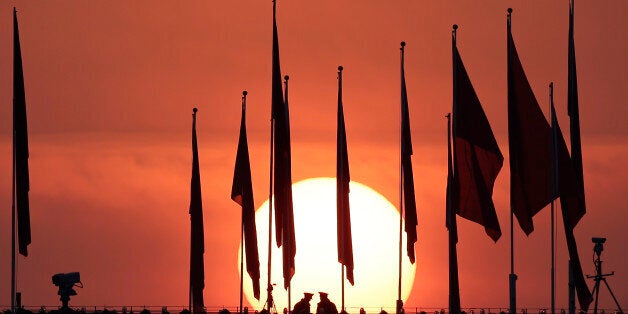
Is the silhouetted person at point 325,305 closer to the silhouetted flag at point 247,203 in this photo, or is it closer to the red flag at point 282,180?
the red flag at point 282,180

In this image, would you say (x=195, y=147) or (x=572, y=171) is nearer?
(x=572, y=171)

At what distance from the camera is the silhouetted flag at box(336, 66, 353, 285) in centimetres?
8400

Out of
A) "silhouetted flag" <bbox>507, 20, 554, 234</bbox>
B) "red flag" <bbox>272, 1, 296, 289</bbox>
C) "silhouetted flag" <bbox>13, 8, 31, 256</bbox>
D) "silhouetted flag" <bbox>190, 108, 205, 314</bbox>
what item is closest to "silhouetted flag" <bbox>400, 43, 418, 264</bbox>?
"red flag" <bbox>272, 1, 296, 289</bbox>

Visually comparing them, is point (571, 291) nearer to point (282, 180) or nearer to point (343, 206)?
point (343, 206)

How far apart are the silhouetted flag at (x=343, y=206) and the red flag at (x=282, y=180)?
2.08 m

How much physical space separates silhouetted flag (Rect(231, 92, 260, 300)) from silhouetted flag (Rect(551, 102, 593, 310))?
1394 cm

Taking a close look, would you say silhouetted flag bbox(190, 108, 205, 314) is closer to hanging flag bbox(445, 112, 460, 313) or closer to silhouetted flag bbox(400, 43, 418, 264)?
→ silhouetted flag bbox(400, 43, 418, 264)

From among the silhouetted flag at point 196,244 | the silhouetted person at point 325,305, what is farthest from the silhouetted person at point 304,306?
the silhouetted flag at point 196,244

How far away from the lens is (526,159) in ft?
255

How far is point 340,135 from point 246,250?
20.9ft

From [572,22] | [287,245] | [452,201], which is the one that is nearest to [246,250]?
[287,245]

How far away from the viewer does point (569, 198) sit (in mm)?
76750

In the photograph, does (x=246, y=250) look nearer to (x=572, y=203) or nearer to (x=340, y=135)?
(x=340, y=135)

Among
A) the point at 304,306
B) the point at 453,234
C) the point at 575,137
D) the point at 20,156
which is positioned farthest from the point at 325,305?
the point at 20,156
